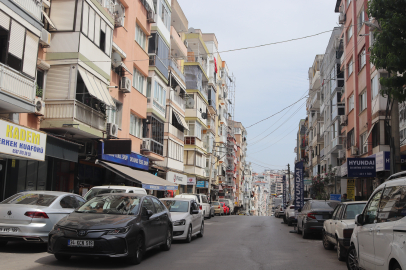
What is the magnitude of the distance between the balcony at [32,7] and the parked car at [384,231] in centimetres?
1353

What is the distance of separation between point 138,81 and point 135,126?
3.03 m

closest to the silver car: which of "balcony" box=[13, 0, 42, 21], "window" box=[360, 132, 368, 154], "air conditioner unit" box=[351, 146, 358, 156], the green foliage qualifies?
"balcony" box=[13, 0, 42, 21]

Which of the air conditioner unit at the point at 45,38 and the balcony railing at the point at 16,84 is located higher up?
the air conditioner unit at the point at 45,38

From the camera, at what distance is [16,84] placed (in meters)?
15.3

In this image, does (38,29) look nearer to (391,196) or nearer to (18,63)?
(18,63)

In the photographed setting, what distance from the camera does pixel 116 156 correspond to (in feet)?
78.9

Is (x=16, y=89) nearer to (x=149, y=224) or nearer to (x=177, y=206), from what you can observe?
(x=177, y=206)

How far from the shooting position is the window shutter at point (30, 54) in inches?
629

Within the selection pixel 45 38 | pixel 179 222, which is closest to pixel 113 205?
pixel 179 222

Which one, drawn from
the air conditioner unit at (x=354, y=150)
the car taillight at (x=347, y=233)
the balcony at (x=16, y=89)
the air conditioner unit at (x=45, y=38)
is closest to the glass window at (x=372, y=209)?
the car taillight at (x=347, y=233)

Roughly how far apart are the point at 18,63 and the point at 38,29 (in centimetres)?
183

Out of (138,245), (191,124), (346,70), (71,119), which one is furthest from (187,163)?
(138,245)

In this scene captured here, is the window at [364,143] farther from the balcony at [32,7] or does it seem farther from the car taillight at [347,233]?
the balcony at [32,7]

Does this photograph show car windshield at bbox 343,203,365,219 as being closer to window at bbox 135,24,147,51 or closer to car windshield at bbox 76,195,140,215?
car windshield at bbox 76,195,140,215
